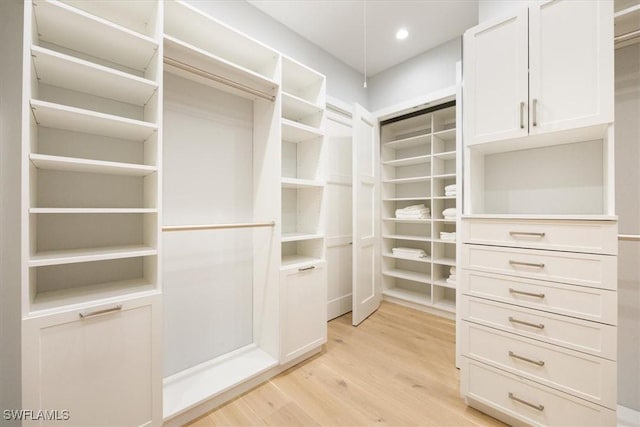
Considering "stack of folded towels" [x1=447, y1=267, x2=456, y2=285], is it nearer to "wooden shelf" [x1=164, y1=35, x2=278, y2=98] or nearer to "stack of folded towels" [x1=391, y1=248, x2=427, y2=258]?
"stack of folded towels" [x1=391, y1=248, x2=427, y2=258]

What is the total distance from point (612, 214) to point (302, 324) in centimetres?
189

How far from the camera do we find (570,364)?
4.14ft

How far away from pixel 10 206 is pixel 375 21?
2828 mm

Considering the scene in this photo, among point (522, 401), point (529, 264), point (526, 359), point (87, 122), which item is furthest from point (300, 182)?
point (522, 401)

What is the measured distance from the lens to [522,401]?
138 centimetres

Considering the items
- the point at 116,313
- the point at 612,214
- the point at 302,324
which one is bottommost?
the point at 302,324

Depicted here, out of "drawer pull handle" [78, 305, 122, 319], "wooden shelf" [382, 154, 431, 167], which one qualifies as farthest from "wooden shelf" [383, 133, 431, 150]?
"drawer pull handle" [78, 305, 122, 319]

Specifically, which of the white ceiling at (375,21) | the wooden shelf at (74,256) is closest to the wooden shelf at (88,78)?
the wooden shelf at (74,256)

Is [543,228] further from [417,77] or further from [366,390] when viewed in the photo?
[417,77]

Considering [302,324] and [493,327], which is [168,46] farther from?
[493,327]

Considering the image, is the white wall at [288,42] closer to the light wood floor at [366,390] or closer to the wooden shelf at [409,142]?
the wooden shelf at [409,142]

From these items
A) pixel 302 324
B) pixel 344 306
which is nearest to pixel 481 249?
pixel 302 324

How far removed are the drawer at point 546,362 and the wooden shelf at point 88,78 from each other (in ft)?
7.36

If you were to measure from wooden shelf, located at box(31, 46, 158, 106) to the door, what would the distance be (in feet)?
6.00
